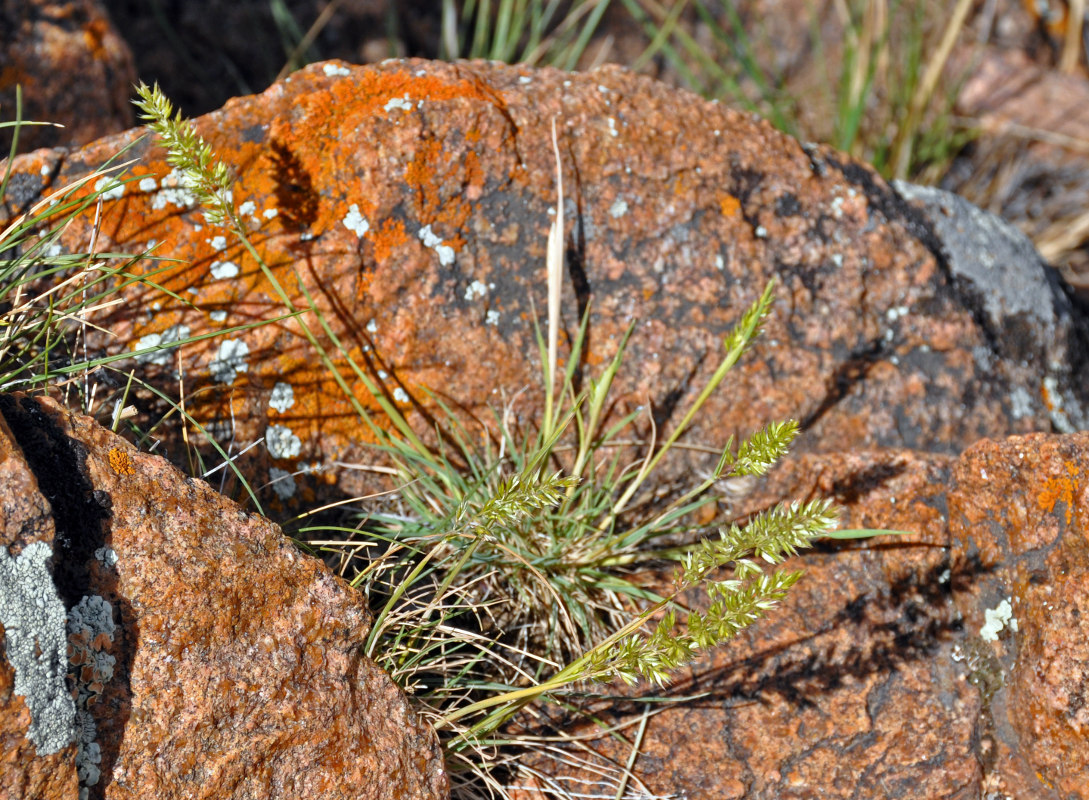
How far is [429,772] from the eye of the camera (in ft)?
A: 5.17

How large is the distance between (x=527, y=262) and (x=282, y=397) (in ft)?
2.30

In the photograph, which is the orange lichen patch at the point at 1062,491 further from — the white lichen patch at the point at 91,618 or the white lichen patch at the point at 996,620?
the white lichen patch at the point at 91,618

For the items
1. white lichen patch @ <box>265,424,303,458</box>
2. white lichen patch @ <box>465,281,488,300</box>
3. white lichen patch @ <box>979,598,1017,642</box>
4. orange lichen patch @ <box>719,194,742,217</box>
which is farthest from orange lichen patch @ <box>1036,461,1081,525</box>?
white lichen patch @ <box>265,424,303,458</box>

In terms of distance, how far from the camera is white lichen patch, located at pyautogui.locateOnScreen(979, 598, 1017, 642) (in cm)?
182

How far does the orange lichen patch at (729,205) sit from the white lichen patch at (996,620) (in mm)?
1166

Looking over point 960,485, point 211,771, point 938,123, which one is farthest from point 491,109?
point 938,123

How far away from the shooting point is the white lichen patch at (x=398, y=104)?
2.11 m

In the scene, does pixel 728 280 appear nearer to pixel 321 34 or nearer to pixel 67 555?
pixel 67 555

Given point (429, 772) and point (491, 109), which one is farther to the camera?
point (491, 109)

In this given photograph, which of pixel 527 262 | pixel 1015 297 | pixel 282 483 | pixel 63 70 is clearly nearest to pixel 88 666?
pixel 282 483

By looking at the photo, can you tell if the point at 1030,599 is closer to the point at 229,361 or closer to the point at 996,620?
the point at 996,620

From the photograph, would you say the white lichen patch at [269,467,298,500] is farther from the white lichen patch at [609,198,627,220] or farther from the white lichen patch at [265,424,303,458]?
the white lichen patch at [609,198,627,220]

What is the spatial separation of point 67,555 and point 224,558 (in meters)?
0.25

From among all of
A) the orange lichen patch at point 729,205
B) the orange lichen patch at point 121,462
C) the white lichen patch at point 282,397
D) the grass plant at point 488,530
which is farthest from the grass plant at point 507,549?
the orange lichen patch at point 729,205
